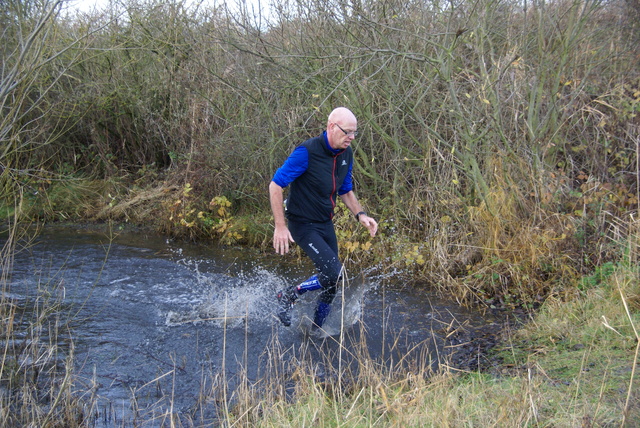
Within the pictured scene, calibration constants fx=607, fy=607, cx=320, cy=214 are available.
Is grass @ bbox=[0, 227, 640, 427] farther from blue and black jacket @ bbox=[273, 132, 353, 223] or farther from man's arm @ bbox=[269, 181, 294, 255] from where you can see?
blue and black jacket @ bbox=[273, 132, 353, 223]

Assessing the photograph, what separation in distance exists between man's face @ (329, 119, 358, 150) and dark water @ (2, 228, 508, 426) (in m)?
1.44

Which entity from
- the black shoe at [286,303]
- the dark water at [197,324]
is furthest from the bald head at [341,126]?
the black shoe at [286,303]

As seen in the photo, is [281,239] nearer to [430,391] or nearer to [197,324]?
[197,324]

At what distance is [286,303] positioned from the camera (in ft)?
19.1

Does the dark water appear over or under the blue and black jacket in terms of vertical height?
under

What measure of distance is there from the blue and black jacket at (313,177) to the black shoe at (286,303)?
2.60ft

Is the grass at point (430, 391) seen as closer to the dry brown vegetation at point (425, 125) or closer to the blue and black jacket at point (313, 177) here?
the dry brown vegetation at point (425, 125)

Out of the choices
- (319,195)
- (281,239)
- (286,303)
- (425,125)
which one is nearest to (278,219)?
(281,239)

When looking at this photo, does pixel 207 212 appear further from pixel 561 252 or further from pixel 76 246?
pixel 561 252

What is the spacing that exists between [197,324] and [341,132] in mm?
2581

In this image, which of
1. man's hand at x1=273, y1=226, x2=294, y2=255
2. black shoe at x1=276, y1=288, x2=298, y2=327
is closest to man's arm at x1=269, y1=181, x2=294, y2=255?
man's hand at x1=273, y1=226, x2=294, y2=255

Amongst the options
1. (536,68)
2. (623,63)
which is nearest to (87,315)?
(536,68)

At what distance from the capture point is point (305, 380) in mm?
4148

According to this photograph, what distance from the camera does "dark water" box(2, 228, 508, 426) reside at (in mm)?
4441
